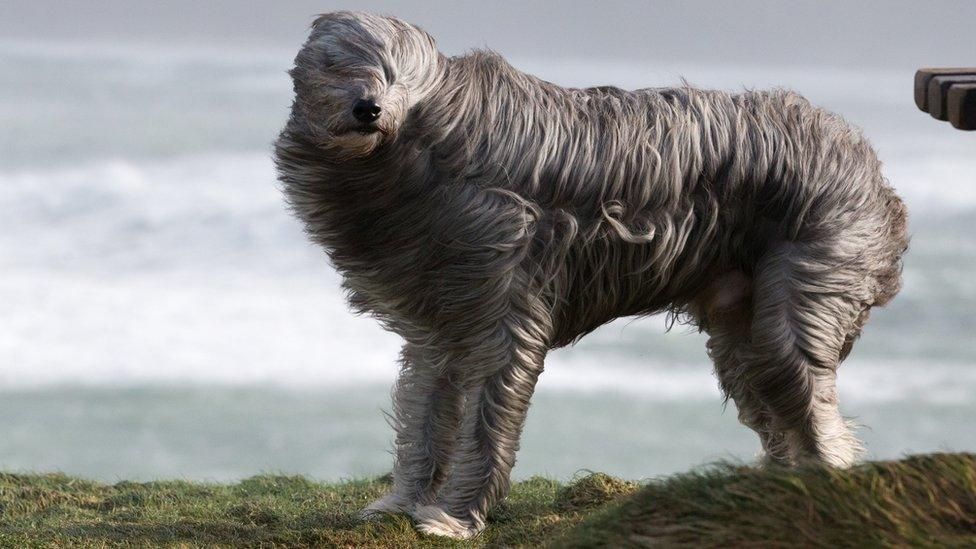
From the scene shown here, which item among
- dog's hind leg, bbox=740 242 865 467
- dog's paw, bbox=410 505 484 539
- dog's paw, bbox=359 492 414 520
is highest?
dog's hind leg, bbox=740 242 865 467

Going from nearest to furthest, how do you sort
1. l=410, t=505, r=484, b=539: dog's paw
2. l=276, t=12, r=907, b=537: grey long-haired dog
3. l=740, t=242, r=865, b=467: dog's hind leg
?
l=276, t=12, r=907, b=537: grey long-haired dog < l=410, t=505, r=484, b=539: dog's paw < l=740, t=242, r=865, b=467: dog's hind leg

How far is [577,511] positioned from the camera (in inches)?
322

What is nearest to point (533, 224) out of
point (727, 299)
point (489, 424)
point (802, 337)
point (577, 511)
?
point (489, 424)

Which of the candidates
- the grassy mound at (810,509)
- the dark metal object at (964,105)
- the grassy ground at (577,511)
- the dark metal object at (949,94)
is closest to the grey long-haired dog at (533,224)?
the grassy ground at (577,511)

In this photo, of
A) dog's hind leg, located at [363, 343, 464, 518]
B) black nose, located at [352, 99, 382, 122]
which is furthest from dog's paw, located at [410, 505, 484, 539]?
black nose, located at [352, 99, 382, 122]

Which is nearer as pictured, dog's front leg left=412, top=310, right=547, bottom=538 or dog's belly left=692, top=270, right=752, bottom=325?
dog's front leg left=412, top=310, right=547, bottom=538

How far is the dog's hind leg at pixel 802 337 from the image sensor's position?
300 inches

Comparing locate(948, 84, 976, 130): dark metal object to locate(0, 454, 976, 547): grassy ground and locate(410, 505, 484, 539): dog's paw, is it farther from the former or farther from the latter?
locate(410, 505, 484, 539): dog's paw

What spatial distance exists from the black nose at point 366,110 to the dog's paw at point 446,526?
2229 mm

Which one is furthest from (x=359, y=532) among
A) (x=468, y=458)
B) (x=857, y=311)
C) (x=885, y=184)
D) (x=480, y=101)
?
(x=885, y=184)

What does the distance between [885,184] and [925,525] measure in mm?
3325

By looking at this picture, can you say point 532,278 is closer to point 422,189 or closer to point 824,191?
point 422,189

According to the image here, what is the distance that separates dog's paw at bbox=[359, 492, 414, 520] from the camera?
7.93 m

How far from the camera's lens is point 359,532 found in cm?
760
